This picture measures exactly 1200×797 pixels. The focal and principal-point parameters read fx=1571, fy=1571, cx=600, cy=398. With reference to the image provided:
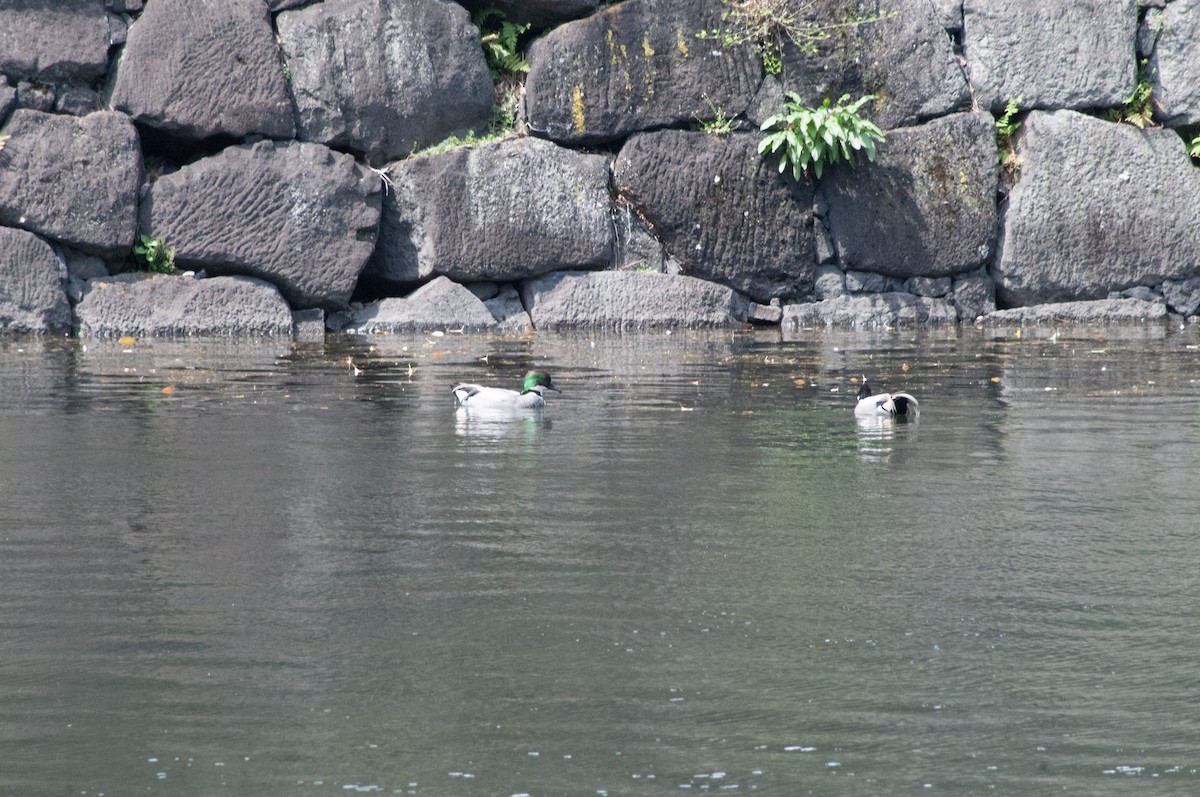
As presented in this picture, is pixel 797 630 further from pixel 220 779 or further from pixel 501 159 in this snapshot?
pixel 501 159

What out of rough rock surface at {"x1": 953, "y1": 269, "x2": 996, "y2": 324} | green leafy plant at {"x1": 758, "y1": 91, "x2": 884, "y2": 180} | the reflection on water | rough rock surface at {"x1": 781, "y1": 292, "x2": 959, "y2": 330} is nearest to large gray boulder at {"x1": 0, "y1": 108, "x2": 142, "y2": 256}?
green leafy plant at {"x1": 758, "y1": 91, "x2": 884, "y2": 180}

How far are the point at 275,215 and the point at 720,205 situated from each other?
453 centimetres

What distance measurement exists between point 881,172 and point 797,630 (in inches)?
488

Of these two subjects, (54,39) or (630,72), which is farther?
(630,72)

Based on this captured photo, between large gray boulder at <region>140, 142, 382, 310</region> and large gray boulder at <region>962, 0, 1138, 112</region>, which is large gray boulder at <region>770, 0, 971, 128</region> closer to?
large gray boulder at <region>962, 0, 1138, 112</region>

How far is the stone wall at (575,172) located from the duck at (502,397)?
6.22 meters

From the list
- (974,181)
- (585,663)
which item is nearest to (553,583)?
(585,663)

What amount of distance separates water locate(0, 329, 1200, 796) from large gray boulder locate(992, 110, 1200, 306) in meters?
7.48

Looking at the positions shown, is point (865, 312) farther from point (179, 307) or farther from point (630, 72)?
point (179, 307)

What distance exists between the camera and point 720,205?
16.3 meters

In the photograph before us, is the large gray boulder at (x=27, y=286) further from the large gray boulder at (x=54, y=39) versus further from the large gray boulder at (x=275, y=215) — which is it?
the large gray boulder at (x=54, y=39)

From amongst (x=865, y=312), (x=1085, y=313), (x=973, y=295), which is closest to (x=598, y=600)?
(x=865, y=312)

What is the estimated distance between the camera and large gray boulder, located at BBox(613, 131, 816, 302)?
16188mm

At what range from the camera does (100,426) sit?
347 inches
